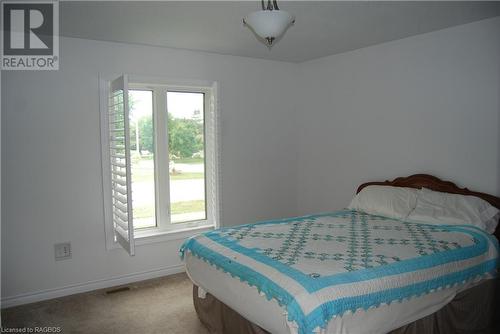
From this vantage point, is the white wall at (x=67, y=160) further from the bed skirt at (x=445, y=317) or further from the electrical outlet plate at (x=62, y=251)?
the bed skirt at (x=445, y=317)

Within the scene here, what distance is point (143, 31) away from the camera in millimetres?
3287

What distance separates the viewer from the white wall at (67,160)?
3.27 metres

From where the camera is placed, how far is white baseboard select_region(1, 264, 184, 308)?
3309 mm

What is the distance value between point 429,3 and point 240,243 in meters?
2.10

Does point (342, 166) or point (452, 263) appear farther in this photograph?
point (342, 166)

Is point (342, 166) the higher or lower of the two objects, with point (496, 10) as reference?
lower

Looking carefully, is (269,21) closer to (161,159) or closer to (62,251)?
(161,159)

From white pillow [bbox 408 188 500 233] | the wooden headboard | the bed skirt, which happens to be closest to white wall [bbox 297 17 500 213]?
the wooden headboard

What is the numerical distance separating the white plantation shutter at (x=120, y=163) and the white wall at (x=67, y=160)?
0.14 metres

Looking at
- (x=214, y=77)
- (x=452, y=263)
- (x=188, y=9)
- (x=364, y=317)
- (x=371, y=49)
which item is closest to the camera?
(x=364, y=317)

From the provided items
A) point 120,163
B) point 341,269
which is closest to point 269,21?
point 341,269

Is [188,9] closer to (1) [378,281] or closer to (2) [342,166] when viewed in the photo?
(1) [378,281]

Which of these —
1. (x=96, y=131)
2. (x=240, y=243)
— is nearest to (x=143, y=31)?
(x=96, y=131)

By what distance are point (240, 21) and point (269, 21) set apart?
3.45 feet
